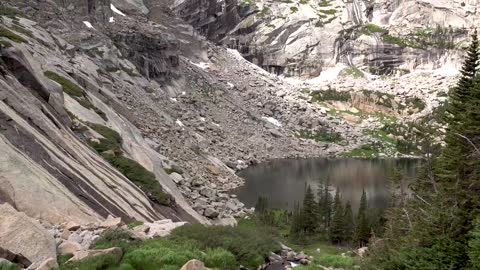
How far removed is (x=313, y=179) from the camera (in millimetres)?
102312

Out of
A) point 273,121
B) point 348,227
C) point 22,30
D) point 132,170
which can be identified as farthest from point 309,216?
point 273,121

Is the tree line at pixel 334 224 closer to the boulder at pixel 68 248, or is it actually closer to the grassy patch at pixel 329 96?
the boulder at pixel 68 248

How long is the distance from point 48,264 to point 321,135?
144 metres

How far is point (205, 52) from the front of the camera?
174250mm

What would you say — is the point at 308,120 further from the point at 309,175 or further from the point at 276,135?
the point at 309,175

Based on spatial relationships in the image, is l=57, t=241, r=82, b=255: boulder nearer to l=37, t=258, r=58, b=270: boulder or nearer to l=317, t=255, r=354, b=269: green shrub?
l=37, t=258, r=58, b=270: boulder

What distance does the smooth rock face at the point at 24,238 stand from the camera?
588 inches

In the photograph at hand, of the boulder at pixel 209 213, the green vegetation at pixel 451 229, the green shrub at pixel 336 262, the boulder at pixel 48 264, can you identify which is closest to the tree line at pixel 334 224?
the boulder at pixel 209 213

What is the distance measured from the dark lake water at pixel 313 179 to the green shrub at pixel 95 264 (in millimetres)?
59862

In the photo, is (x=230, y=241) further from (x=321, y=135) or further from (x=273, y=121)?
(x=321, y=135)

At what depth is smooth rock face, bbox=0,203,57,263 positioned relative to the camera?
14.9 metres

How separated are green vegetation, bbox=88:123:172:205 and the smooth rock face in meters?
20.8

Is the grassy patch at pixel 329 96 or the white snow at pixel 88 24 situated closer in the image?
the white snow at pixel 88 24

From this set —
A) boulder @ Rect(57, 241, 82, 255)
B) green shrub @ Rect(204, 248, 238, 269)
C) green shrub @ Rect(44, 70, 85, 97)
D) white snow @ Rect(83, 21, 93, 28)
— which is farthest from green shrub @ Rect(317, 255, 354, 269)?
white snow @ Rect(83, 21, 93, 28)
